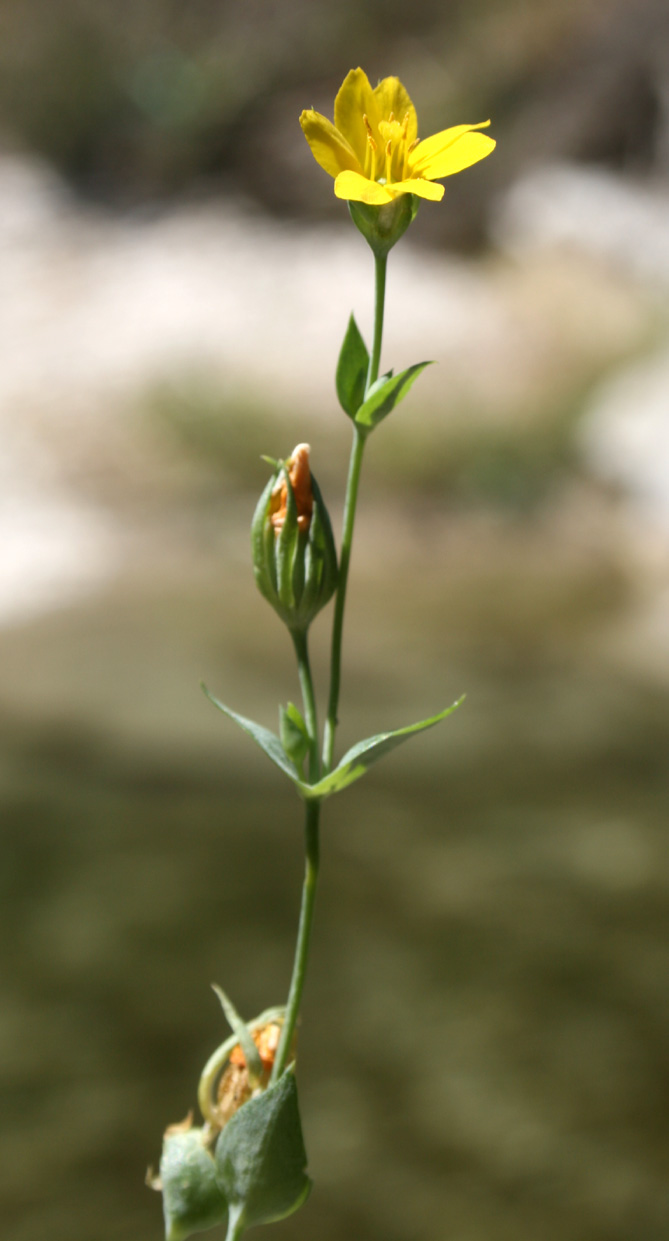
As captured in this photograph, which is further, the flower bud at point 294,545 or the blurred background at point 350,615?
the blurred background at point 350,615

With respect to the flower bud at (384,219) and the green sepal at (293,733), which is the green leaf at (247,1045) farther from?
the flower bud at (384,219)

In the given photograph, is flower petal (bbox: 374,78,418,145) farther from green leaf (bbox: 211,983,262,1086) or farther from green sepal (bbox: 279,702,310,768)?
green leaf (bbox: 211,983,262,1086)

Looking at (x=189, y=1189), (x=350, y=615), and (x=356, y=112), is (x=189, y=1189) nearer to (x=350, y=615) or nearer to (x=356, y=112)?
(x=356, y=112)

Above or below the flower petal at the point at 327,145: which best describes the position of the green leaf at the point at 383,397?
below

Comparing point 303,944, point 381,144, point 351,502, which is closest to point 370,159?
point 381,144

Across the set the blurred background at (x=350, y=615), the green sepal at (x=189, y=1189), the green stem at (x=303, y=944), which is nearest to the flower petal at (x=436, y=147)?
the green stem at (x=303, y=944)

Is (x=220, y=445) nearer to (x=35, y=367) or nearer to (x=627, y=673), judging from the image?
(x=35, y=367)

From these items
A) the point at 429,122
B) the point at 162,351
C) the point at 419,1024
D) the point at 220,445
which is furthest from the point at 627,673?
the point at 429,122
